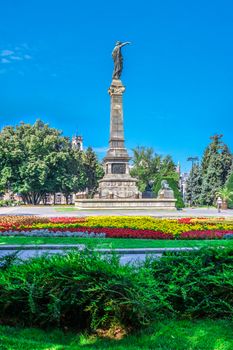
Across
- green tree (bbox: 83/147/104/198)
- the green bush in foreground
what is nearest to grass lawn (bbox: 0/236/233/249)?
the green bush in foreground

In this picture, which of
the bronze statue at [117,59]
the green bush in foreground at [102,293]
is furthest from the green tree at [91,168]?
the green bush in foreground at [102,293]

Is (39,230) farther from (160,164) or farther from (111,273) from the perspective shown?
(160,164)

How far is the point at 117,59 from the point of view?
132 feet

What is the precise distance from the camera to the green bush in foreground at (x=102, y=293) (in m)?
4.41

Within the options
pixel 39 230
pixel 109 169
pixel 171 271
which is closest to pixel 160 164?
pixel 109 169

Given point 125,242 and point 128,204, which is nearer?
point 125,242

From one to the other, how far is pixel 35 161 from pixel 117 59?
19571mm

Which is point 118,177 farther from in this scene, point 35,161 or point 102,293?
point 102,293

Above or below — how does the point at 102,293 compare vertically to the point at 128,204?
below

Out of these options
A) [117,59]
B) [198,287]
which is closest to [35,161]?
[117,59]

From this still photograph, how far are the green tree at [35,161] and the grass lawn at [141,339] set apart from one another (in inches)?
1867

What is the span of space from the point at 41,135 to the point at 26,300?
177 feet

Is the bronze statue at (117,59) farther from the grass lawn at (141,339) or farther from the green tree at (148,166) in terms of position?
the grass lawn at (141,339)

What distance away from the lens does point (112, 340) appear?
4281 millimetres
